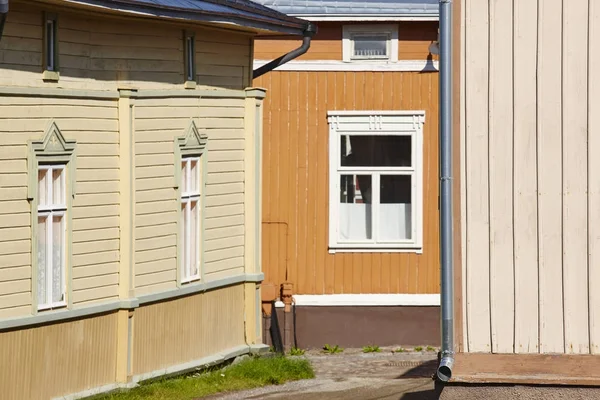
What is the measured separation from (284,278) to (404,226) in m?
1.72

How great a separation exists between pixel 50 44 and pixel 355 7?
6479 mm

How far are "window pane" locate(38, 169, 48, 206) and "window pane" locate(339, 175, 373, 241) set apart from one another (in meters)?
6.46

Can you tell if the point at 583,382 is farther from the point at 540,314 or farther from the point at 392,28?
the point at 392,28

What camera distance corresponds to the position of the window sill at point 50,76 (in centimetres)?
1286

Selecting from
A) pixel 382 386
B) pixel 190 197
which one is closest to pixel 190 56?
pixel 190 197

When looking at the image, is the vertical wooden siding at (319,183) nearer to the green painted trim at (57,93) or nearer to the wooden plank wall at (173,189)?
the wooden plank wall at (173,189)

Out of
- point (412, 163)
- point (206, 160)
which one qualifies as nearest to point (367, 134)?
point (412, 163)

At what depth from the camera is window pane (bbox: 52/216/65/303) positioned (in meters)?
13.1

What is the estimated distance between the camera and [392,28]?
18.7m

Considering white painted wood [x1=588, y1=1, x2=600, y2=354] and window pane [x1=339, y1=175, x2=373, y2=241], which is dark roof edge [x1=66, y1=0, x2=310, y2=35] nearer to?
window pane [x1=339, y1=175, x2=373, y2=241]

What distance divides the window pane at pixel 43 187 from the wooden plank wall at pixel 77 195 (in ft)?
0.81

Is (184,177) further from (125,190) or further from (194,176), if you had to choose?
(125,190)

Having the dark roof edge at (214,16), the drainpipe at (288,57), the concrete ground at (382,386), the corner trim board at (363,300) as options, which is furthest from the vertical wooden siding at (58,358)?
the corner trim board at (363,300)

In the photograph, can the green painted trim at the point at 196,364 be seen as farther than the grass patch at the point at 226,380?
Yes
